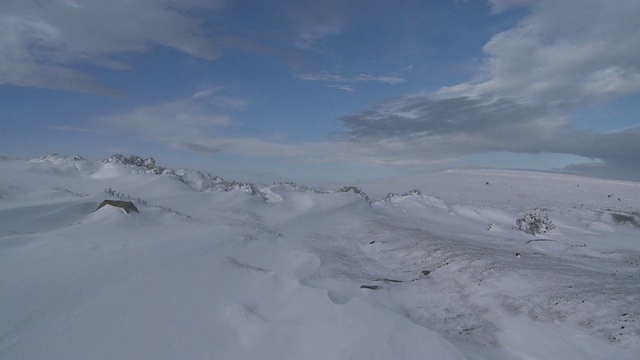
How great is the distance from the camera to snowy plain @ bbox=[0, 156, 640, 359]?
2.91m

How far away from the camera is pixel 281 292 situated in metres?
3.89

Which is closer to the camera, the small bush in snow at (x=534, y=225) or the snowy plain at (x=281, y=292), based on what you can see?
the snowy plain at (x=281, y=292)

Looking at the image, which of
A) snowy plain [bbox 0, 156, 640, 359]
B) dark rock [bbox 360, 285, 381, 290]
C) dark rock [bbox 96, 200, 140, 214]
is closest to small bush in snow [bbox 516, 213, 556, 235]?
snowy plain [bbox 0, 156, 640, 359]

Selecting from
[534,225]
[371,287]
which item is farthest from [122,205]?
[534,225]

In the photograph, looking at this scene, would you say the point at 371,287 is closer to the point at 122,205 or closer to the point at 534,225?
the point at 122,205

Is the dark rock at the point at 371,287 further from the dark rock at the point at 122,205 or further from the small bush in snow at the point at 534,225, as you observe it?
the small bush in snow at the point at 534,225

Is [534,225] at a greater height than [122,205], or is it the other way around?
[122,205]

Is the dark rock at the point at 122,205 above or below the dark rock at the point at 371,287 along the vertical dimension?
above

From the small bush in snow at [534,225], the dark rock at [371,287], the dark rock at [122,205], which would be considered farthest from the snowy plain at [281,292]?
the small bush in snow at [534,225]

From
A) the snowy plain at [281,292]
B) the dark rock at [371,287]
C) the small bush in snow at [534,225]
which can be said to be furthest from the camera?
the small bush in snow at [534,225]

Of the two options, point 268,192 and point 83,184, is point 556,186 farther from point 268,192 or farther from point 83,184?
point 83,184

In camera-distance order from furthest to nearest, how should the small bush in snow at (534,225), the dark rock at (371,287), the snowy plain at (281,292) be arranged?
the small bush in snow at (534,225), the dark rock at (371,287), the snowy plain at (281,292)

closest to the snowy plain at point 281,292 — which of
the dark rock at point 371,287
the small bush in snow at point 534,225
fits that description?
the dark rock at point 371,287

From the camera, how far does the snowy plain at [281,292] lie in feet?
9.56
